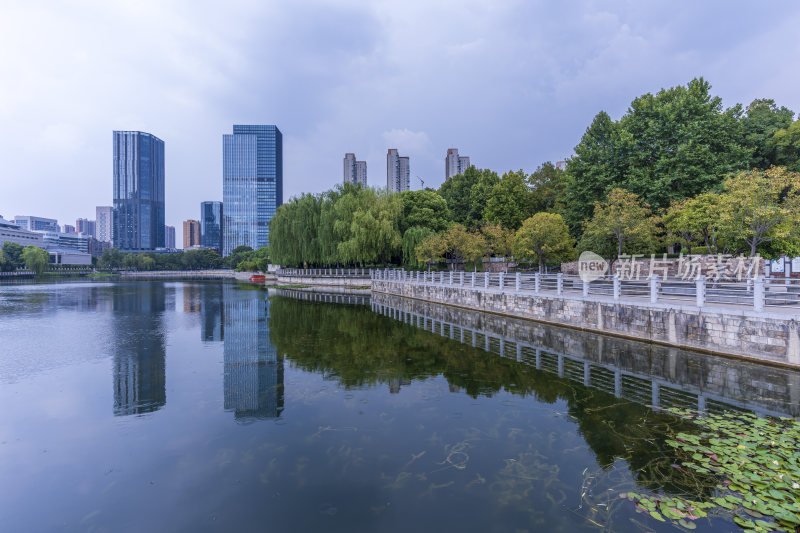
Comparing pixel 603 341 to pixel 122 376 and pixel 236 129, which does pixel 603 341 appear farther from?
pixel 236 129

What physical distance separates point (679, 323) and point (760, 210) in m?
7.40

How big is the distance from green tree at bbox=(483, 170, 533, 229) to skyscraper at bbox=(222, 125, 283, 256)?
121597 millimetres

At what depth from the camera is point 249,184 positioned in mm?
147375

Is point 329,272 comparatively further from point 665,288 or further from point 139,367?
point 665,288

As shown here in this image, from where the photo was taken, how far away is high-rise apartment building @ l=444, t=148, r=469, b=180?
143875 mm

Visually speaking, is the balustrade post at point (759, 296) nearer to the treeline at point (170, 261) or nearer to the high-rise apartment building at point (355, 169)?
the treeline at point (170, 261)

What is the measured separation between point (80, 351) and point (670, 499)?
1488cm

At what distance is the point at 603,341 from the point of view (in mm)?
11844

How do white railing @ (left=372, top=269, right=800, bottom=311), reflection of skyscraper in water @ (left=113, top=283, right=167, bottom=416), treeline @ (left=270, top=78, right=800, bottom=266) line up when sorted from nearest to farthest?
reflection of skyscraper in water @ (left=113, top=283, right=167, bottom=416)
white railing @ (left=372, top=269, right=800, bottom=311)
treeline @ (left=270, top=78, right=800, bottom=266)

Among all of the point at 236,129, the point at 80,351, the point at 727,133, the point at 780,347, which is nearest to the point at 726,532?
the point at 780,347

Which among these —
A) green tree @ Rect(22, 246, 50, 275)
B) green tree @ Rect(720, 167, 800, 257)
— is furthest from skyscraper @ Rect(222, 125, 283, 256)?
green tree @ Rect(720, 167, 800, 257)

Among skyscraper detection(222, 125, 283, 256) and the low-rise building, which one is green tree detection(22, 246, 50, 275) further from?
skyscraper detection(222, 125, 283, 256)

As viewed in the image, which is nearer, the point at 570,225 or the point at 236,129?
the point at 570,225

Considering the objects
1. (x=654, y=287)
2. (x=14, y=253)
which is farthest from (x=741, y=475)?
(x=14, y=253)
